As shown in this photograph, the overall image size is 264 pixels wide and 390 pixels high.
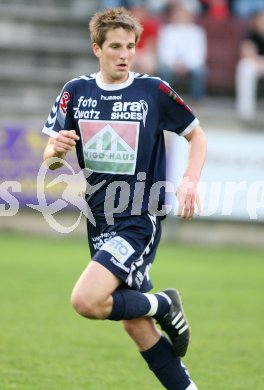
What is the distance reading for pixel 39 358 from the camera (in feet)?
21.4

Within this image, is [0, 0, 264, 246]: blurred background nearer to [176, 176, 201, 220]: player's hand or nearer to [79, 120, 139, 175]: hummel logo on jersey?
[79, 120, 139, 175]: hummel logo on jersey

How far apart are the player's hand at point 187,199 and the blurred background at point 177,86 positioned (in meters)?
6.58

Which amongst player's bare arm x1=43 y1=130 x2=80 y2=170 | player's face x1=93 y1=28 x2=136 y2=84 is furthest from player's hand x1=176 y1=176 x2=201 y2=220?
player's face x1=93 y1=28 x2=136 y2=84

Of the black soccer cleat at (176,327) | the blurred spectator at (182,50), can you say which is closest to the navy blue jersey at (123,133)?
the black soccer cleat at (176,327)

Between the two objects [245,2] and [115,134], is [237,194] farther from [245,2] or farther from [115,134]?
[115,134]

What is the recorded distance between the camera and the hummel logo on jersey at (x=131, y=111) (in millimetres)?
5387

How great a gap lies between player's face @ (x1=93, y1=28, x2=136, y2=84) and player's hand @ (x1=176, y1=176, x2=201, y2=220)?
28.8 inches

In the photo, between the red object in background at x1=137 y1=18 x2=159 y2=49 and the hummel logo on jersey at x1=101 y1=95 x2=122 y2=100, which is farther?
the red object in background at x1=137 y1=18 x2=159 y2=49

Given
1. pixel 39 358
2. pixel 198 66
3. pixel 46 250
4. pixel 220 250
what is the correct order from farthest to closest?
pixel 198 66, pixel 220 250, pixel 46 250, pixel 39 358

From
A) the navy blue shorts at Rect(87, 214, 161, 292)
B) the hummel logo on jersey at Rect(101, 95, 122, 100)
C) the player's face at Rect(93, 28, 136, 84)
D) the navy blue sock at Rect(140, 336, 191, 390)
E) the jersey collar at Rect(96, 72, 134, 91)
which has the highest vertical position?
the player's face at Rect(93, 28, 136, 84)

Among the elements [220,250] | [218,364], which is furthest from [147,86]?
[220,250]

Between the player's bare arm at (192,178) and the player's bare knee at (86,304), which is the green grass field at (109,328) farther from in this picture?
the player's bare arm at (192,178)

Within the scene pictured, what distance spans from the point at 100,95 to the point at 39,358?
2035 mm

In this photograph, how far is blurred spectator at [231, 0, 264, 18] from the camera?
56.9 ft
